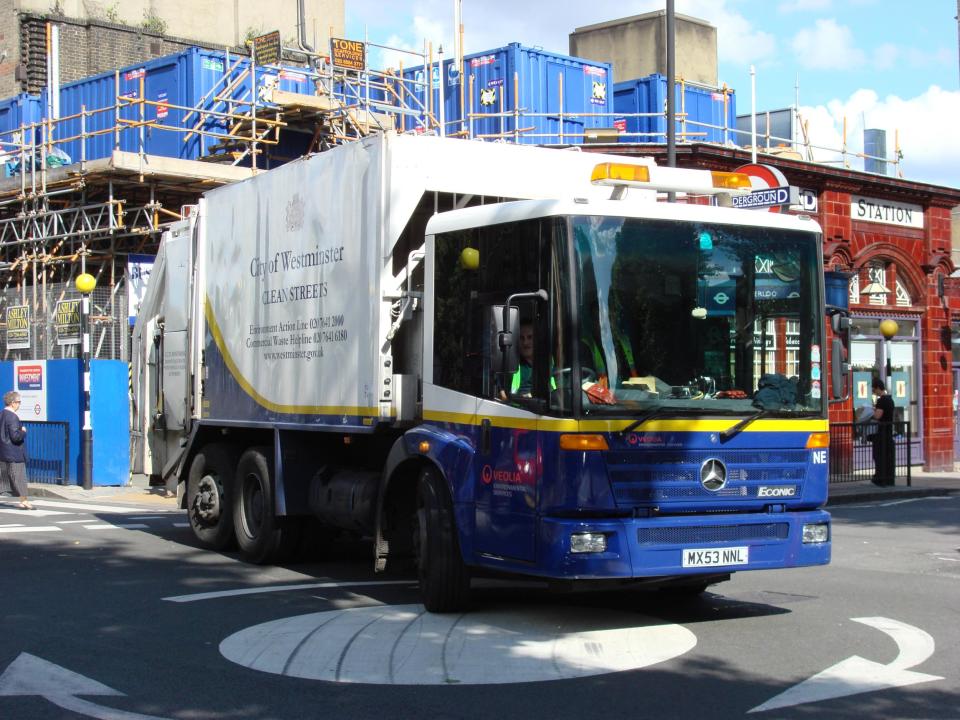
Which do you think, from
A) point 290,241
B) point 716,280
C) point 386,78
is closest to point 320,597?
point 290,241

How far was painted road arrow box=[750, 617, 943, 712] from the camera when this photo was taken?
6.72 m

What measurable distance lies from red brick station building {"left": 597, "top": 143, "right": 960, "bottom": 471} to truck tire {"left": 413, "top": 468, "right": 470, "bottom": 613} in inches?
726

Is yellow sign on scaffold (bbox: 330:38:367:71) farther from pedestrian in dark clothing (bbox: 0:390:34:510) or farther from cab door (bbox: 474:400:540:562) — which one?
cab door (bbox: 474:400:540:562)

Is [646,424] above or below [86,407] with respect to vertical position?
below

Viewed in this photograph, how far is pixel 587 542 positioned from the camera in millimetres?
7840

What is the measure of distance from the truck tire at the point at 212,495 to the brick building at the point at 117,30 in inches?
988

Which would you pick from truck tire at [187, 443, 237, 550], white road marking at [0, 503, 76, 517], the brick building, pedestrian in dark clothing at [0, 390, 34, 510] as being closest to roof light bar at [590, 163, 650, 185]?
truck tire at [187, 443, 237, 550]

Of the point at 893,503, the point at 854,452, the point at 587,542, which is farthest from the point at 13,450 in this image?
the point at 854,452

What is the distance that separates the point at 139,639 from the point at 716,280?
4692mm

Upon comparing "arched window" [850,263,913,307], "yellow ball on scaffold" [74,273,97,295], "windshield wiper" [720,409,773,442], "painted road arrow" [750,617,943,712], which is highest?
"arched window" [850,263,913,307]

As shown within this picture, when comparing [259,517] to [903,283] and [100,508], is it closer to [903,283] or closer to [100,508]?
[100,508]

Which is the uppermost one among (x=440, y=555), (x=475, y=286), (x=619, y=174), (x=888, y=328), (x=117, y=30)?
(x=117, y=30)

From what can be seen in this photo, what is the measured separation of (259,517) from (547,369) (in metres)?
4.81

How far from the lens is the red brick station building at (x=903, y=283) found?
86.9ft
